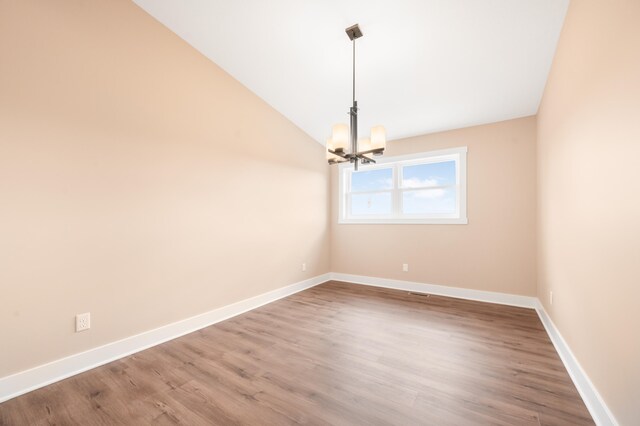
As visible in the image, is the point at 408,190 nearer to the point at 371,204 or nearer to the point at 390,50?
the point at 371,204

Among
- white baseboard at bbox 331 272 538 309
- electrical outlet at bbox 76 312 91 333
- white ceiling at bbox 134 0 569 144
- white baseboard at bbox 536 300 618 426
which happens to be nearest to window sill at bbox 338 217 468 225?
white baseboard at bbox 331 272 538 309

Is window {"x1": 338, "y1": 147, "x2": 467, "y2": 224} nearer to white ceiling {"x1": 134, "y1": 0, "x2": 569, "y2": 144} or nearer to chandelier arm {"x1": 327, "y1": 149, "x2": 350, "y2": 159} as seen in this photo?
white ceiling {"x1": 134, "y1": 0, "x2": 569, "y2": 144}

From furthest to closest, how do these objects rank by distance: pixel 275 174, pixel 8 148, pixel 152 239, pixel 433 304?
pixel 275 174
pixel 433 304
pixel 152 239
pixel 8 148

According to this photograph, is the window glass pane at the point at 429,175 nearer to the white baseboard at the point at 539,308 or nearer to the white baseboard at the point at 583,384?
the white baseboard at the point at 539,308

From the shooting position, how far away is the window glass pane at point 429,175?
3998 mm

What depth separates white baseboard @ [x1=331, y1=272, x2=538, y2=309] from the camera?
3410 millimetres

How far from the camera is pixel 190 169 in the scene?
273 centimetres

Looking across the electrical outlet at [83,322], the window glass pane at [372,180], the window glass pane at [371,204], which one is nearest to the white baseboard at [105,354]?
the electrical outlet at [83,322]

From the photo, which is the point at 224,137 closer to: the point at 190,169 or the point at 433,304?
the point at 190,169

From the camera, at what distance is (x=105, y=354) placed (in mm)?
2090

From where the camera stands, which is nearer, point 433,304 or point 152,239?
point 152,239

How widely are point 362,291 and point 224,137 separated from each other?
3059 millimetres

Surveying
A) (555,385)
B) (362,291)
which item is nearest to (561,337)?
(555,385)

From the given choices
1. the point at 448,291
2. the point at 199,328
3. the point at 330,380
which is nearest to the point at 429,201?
the point at 448,291
